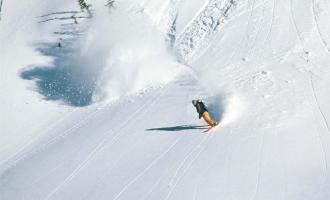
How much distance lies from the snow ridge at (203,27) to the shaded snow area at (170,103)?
0.19 ft

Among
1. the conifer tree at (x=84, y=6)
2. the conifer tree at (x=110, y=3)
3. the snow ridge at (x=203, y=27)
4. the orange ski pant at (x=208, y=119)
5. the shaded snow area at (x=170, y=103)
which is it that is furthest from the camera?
the conifer tree at (x=84, y=6)

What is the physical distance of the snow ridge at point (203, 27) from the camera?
72.7 feet

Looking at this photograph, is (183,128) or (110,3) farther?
(110,3)

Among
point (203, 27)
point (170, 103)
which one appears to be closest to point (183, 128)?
point (170, 103)

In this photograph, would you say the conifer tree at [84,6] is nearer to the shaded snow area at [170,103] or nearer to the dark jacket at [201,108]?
the shaded snow area at [170,103]

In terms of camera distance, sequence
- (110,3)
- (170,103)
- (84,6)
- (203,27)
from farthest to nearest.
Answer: (84,6)
(110,3)
(203,27)
(170,103)

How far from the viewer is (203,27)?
2281cm

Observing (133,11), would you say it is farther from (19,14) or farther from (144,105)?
(19,14)

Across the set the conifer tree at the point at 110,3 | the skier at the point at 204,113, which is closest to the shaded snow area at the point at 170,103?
the conifer tree at the point at 110,3

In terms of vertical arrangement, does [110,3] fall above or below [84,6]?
below

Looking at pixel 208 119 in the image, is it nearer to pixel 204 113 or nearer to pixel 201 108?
pixel 204 113

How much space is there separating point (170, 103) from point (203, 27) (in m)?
4.95

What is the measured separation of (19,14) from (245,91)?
1927cm

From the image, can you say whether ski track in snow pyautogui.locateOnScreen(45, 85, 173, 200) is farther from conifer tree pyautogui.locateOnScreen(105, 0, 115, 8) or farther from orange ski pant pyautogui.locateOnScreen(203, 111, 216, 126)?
conifer tree pyautogui.locateOnScreen(105, 0, 115, 8)
